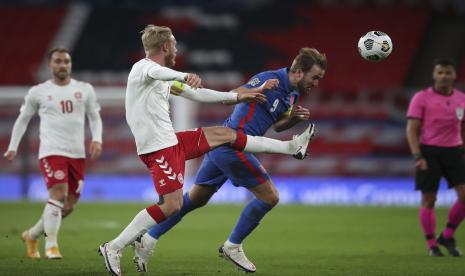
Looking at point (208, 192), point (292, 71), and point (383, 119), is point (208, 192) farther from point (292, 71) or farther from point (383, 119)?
point (383, 119)

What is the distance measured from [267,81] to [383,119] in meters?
18.0

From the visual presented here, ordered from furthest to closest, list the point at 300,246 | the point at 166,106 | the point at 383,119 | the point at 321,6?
the point at 321,6, the point at 383,119, the point at 300,246, the point at 166,106

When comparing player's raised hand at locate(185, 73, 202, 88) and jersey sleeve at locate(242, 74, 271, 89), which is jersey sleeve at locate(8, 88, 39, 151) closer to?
jersey sleeve at locate(242, 74, 271, 89)

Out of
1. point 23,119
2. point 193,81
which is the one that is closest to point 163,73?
point 193,81

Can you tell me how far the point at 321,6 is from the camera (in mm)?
29719

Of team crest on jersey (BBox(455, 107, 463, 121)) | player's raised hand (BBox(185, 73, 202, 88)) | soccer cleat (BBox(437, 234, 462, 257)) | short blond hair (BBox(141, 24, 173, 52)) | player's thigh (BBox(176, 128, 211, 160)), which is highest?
short blond hair (BBox(141, 24, 173, 52))

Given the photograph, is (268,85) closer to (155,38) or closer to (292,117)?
(292,117)

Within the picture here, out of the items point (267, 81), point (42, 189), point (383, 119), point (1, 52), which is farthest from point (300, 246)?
point (1, 52)

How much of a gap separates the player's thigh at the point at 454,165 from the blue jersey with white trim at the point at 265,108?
2.62 metres

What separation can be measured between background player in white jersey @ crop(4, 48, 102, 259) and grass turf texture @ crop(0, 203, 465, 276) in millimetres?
463

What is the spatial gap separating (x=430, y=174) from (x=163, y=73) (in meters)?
4.15

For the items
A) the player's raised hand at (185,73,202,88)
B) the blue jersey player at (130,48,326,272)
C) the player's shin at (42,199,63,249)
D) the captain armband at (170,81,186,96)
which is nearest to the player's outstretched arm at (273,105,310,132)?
the blue jersey player at (130,48,326,272)

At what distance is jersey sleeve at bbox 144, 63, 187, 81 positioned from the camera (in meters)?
6.83

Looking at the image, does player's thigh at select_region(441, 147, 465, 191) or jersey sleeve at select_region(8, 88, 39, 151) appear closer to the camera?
jersey sleeve at select_region(8, 88, 39, 151)
